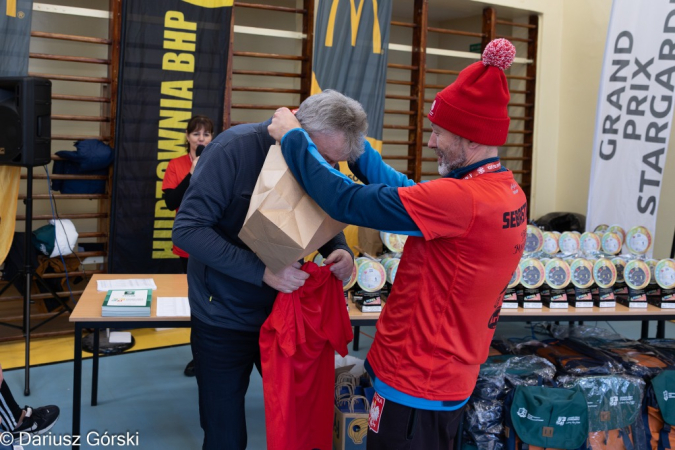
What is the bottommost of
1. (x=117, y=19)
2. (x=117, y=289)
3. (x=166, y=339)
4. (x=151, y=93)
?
(x=166, y=339)

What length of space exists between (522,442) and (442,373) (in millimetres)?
1305

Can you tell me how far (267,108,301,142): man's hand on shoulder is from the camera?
1.76m

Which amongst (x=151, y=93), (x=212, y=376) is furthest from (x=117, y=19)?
(x=212, y=376)

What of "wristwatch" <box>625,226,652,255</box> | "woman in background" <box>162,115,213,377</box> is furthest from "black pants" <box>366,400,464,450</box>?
"wristwatch" <box>625,226,652,255</box>

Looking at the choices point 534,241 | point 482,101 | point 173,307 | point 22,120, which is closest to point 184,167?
point 22,120

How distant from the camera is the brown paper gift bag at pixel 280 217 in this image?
175 centimetres

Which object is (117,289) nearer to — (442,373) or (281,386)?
(281,386)

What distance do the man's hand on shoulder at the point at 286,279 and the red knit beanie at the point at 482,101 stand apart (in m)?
0.62

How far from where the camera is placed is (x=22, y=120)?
357 cm

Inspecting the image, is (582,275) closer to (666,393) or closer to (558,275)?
(558,275)

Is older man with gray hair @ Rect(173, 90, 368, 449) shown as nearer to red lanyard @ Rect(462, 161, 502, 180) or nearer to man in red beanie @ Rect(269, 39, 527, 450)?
man in red beanie @ Rect(269, 39, 527, 450)

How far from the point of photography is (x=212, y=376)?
78.9 inches

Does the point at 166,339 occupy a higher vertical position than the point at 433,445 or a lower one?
lower

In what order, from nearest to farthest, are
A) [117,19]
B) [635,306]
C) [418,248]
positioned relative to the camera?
[418,248] < [635,306] < [117,19]
